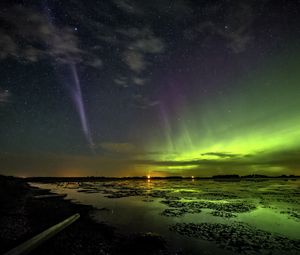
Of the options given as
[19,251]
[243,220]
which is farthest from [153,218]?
[19,251]

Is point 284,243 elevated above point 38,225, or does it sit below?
below

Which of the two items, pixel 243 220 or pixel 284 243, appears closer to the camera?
pixel 284 243

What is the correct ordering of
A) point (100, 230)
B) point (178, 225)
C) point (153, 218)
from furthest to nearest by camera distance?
point (153, 218)
point (178, 225)
point (100, 230)

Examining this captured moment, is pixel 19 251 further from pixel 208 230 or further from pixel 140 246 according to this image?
pixel 208 230

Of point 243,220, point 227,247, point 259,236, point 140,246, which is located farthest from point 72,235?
point 243,220

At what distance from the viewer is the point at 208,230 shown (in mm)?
17844

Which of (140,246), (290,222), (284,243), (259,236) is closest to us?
(140,246)

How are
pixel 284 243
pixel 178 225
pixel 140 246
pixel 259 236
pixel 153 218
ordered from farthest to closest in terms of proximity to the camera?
pixel 153 218
pixel 178 225
pixel 259 236
pixel 284 243
pixel 140 246

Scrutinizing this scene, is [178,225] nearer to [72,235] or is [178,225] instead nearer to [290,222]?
[72,235]

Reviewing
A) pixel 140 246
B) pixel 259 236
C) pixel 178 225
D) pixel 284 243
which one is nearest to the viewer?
pixel 140 246

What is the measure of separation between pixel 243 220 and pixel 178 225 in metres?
6.64

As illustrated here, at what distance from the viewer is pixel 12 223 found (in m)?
16.9

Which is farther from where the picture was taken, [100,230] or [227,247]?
[100,230]

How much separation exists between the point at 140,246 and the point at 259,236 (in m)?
8.70
